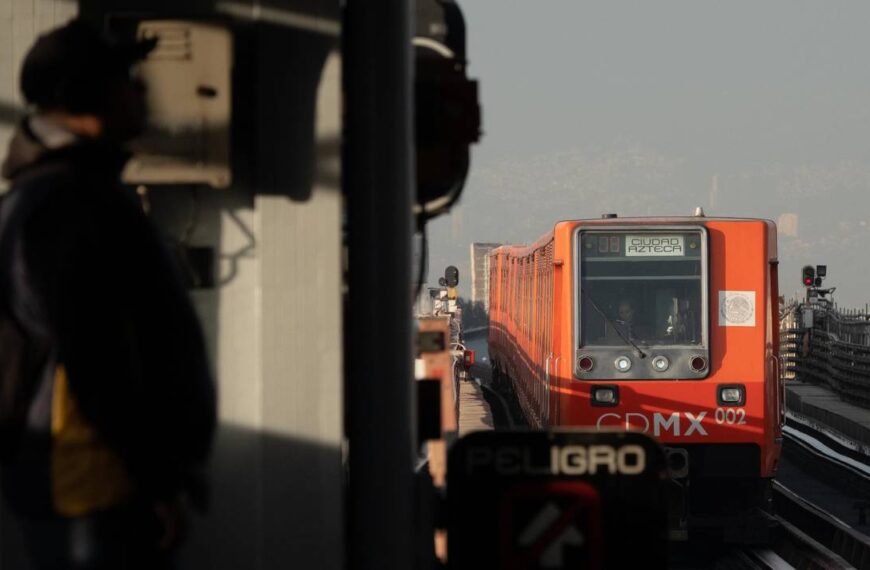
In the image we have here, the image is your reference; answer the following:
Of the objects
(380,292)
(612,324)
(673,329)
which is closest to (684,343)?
(673,329)

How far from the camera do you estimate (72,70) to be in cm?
361

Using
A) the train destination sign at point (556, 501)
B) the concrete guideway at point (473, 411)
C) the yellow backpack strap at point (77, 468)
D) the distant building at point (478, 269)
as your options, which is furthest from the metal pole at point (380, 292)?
the distant building at point (478, 269)

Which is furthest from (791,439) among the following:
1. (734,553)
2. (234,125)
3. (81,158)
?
(81,158)

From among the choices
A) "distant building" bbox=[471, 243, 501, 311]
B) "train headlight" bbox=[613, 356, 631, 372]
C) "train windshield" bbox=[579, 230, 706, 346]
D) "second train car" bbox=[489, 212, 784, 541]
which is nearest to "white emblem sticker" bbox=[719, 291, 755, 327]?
"second train car" bbox=[489, 212, 784, 541]

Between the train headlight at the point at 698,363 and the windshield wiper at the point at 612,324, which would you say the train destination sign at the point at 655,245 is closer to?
the windshield wiper at the point at 612,324

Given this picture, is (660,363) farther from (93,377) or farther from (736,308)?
(93,377)

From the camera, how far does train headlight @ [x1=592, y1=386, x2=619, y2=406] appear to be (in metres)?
15.1

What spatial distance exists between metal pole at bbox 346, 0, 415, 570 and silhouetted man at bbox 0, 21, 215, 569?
101cm

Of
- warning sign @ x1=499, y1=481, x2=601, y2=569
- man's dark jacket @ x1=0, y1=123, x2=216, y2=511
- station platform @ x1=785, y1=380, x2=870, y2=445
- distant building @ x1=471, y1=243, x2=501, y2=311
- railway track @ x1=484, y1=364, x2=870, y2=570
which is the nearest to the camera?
man's dark jacket @ x1=0, y1=123, x2=216, y2=511

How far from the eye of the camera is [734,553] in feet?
51.2

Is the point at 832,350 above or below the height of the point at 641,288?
below

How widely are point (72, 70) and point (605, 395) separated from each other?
1177 centimetres

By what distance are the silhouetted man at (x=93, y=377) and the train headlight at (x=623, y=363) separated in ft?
38.4

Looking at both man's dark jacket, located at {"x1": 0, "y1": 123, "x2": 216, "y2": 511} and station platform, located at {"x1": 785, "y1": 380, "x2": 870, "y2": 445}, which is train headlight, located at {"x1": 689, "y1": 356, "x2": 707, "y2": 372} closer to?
station platform, located at {"x1": 785, "y1": 380, "x2": 870, "y2": 445}
